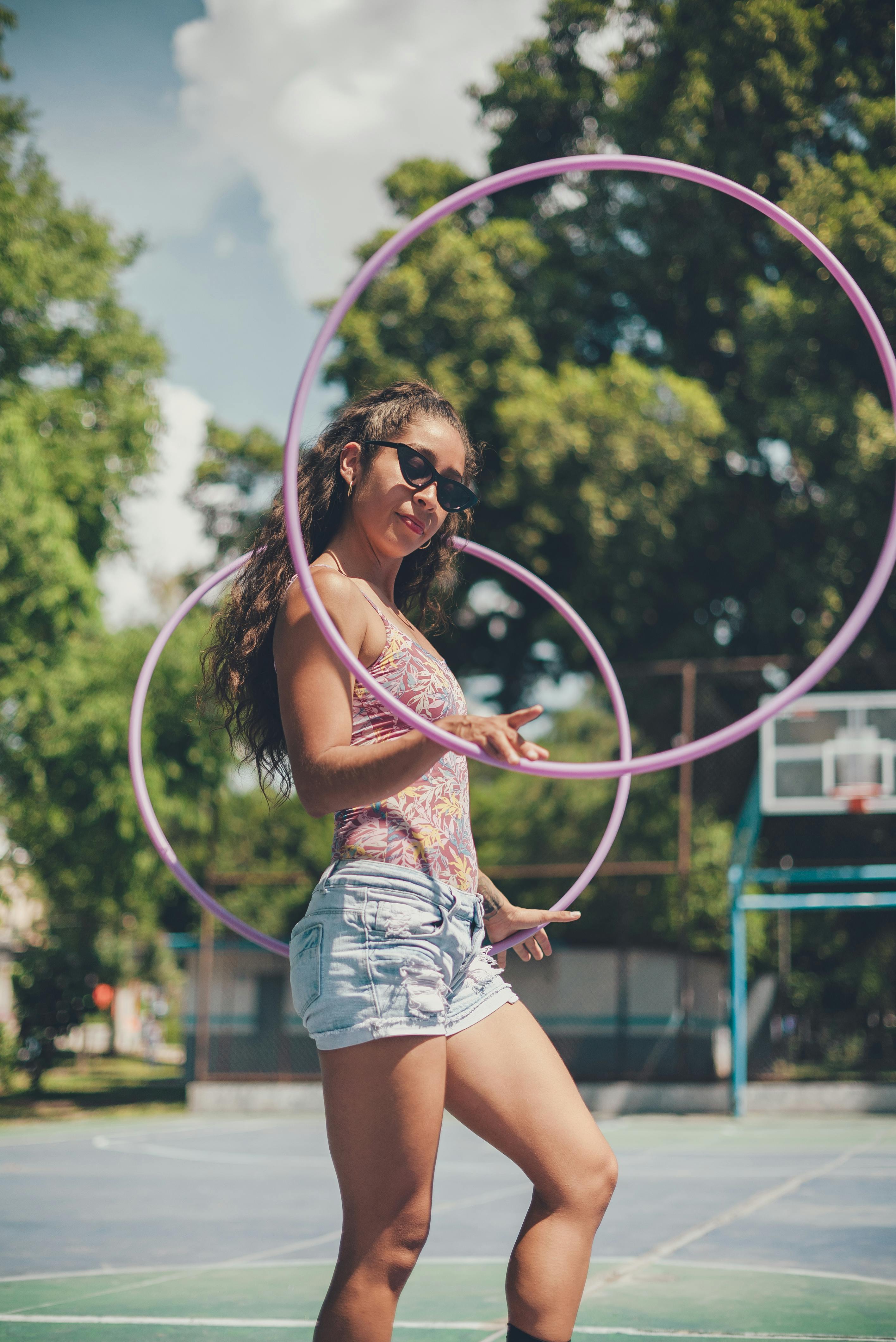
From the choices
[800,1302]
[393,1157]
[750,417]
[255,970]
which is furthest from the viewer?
[255,970]

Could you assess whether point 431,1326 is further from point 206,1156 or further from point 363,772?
point 206,1156

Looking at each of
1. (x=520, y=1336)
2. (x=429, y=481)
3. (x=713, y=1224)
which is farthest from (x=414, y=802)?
(x=713, y=1224)

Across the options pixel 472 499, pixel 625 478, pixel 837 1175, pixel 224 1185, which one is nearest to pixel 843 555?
pixel 625 478

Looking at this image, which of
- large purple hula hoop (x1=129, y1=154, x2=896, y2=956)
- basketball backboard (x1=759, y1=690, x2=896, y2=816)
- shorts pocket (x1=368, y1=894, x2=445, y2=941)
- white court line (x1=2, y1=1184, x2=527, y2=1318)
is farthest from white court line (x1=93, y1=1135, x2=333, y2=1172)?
shorts pocket (x1=368, y1=894, x2=445, y2=941)

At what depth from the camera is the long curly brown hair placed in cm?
263

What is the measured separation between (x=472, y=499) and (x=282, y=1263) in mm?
3935

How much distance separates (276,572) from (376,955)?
0.85 m

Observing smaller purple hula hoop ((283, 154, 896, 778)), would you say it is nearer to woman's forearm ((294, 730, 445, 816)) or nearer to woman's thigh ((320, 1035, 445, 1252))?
woman's forearm ((294, 730, 445, 816))

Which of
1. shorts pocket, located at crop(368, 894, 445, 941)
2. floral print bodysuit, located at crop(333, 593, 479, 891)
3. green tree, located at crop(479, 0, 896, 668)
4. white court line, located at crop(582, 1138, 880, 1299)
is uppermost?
green tree, located at crop(479, 0, 896, 668)

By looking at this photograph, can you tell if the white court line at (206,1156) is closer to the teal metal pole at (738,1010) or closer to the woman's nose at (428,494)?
the teal metal pole at (738,1010)

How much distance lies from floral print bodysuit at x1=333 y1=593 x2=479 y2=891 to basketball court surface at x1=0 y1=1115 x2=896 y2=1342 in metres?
2.17

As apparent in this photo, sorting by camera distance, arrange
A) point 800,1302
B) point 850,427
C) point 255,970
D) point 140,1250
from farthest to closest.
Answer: point 255,970
point 850,427
point 140,1250
point 800,1302

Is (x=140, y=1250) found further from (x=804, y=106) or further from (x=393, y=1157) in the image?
(x=804, y=106)

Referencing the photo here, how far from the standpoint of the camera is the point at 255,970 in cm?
2516
